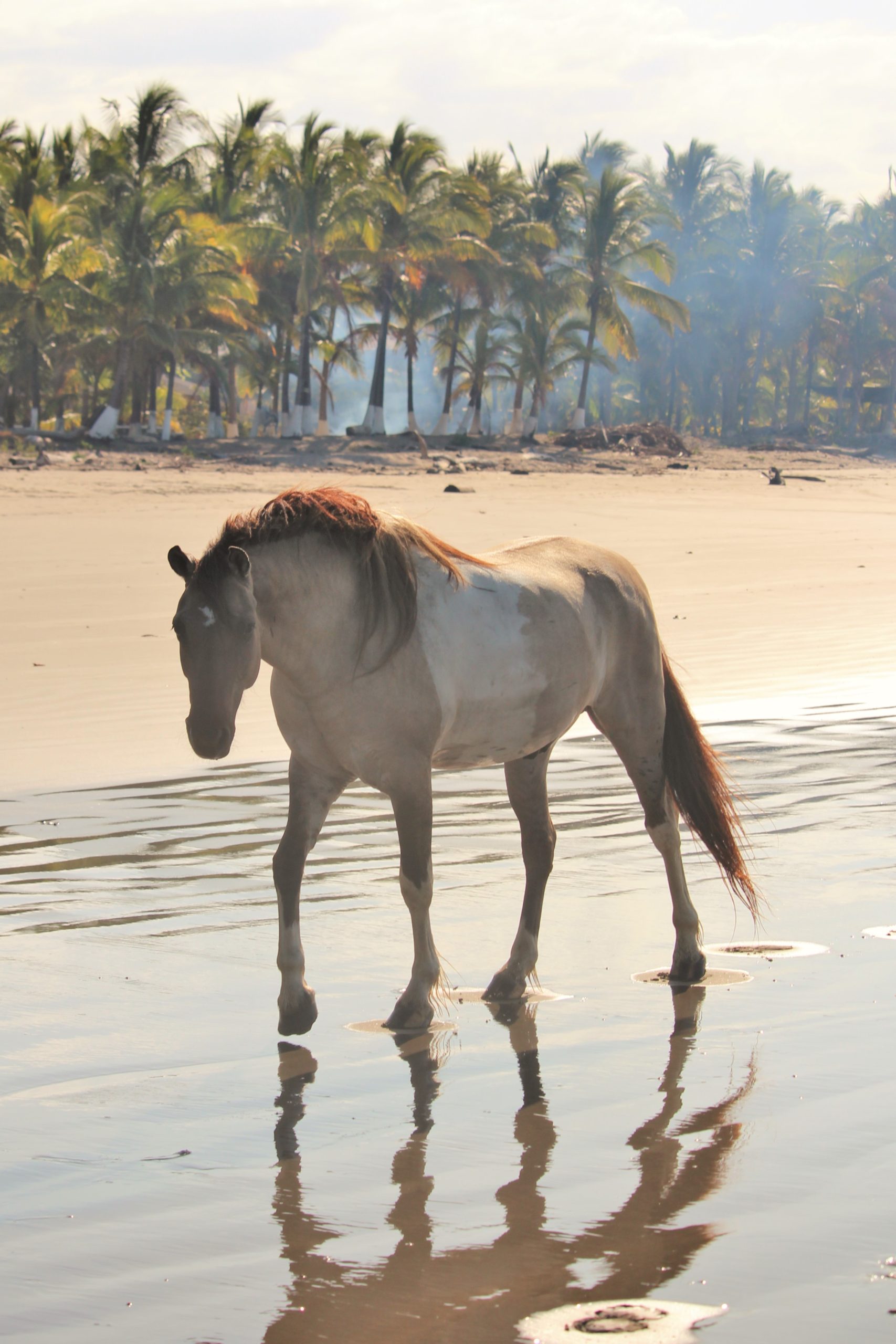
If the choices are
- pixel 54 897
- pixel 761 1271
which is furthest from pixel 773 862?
pixel 761 1271

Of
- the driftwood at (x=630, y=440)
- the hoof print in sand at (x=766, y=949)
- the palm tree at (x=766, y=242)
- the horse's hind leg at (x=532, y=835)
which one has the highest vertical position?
the palm tree at (x=766, y=242)

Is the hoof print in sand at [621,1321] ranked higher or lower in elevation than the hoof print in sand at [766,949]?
higher

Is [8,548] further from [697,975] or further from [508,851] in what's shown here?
[697,975]

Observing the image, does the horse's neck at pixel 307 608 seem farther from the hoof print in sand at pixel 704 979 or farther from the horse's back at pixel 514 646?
the hoof print in sand at pixel 704 979

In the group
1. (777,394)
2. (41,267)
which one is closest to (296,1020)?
(41,267)

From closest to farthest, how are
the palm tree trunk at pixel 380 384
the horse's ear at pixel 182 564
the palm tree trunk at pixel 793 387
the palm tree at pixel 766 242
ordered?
1. the horse's ear at pixel 182 564
2. the palm tree trunk at pixel 380 384
3. the palm tree at pixel 766 242
4. the palm tree trunk at pixel 793 387

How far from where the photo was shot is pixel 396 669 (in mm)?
4164

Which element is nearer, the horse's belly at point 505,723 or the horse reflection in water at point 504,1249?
the horse reflection in water at point 504,1249

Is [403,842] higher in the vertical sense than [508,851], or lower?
higher

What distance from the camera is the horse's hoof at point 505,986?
446 centimetres

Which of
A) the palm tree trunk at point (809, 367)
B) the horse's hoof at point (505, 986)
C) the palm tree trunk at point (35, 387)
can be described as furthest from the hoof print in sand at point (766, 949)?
the palm tree trunk at point (809, 367)

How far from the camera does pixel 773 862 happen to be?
19.8 ft

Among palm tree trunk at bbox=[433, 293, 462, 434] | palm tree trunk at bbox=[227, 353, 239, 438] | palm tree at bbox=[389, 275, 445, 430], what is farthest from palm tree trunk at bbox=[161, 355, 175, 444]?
palm tree trunk at bbox=[433, 293, 462, 434]

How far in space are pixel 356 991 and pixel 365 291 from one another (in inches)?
1814
